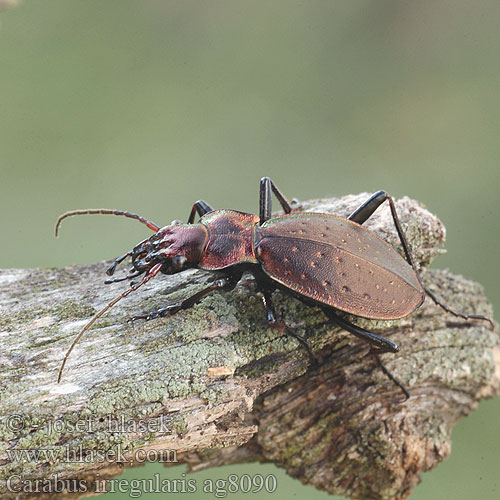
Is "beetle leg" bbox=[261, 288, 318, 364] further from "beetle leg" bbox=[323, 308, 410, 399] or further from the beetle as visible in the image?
"beetle leg" bbox=[323, 308, 410, 399]

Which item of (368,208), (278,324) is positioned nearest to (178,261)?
(278,324)

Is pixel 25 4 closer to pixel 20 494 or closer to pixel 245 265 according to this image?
pixel 245 265

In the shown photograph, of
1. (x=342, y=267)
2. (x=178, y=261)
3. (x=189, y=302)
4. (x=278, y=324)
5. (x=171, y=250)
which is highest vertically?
(x=171, y=250)

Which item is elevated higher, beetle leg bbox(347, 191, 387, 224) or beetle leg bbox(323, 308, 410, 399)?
beetle leg bbox(347, 191, 387, 224)

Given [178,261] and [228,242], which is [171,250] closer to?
[178,261]

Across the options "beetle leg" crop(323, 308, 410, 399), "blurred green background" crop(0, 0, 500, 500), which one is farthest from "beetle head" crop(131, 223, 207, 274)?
"blurred green background" crop(0, 0, 500, 500)

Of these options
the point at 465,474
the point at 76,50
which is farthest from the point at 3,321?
the point at 76,50

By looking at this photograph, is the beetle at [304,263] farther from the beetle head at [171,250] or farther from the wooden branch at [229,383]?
the wooden branch at [229,383]

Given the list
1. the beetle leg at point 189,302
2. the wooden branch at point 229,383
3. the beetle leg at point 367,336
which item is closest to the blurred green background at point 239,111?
the wooden branch at point 229,383
